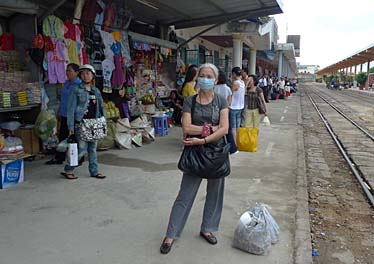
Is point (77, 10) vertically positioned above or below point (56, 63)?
above

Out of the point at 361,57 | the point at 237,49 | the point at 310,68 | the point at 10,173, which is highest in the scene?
the point at 310,68

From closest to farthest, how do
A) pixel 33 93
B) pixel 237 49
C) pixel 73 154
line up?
pixel 73 154 < pixel 33 93 < pixel 237 49

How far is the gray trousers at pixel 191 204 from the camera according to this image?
3572 millimetres

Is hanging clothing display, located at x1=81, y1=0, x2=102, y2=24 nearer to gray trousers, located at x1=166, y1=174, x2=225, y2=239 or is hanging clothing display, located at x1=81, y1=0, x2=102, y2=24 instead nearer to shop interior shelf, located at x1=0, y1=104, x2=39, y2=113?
shop interior shelf, located at x1=0, y1=104, x2=39, y2=113

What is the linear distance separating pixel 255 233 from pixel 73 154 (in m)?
3.00

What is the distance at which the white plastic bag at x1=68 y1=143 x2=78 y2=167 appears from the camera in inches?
212

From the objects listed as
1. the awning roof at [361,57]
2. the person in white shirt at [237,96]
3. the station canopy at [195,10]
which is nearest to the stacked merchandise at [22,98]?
the station canopy at [195,10]

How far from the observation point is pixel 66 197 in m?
4.97

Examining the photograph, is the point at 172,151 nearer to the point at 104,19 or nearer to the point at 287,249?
the point at 104,19

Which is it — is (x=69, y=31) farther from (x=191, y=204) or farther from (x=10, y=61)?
(x=191, y=204)

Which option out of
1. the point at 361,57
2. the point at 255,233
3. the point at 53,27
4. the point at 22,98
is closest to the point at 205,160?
the point at 255,233

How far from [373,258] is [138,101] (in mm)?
6988

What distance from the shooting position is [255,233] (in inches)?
141

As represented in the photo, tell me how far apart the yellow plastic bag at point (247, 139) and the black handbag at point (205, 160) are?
169 inches
